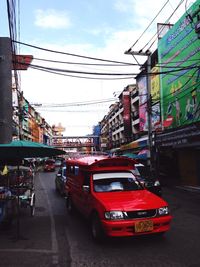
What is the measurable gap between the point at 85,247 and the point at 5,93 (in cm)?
445

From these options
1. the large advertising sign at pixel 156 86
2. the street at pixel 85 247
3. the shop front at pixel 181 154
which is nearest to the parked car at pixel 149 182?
the shop front at pixel 181 154

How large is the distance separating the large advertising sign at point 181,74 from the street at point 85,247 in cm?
1400

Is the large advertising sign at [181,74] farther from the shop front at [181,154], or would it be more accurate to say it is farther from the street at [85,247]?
the street at [85,247]

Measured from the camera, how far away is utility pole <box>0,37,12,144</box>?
426 cm

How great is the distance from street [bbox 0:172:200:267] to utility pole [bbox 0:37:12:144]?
3.21 meters

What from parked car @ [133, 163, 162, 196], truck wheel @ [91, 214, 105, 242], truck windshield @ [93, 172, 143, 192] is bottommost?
truck wheel @ [91, 214, 105, 242]

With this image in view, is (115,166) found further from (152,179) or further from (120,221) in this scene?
(152,179)

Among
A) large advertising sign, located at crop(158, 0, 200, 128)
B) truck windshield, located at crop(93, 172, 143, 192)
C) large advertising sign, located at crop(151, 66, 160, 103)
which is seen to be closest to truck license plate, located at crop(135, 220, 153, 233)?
truck windshield, located at crop(93, 172, 143, 192)

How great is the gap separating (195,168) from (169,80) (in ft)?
30.6

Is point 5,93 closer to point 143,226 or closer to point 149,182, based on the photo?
point 143,226

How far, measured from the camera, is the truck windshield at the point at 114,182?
356 inches

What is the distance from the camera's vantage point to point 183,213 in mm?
11828

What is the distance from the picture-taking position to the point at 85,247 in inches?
297

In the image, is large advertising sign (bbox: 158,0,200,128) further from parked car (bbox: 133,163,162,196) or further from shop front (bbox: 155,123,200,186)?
parked car (bbox: 133,163,162,196)
